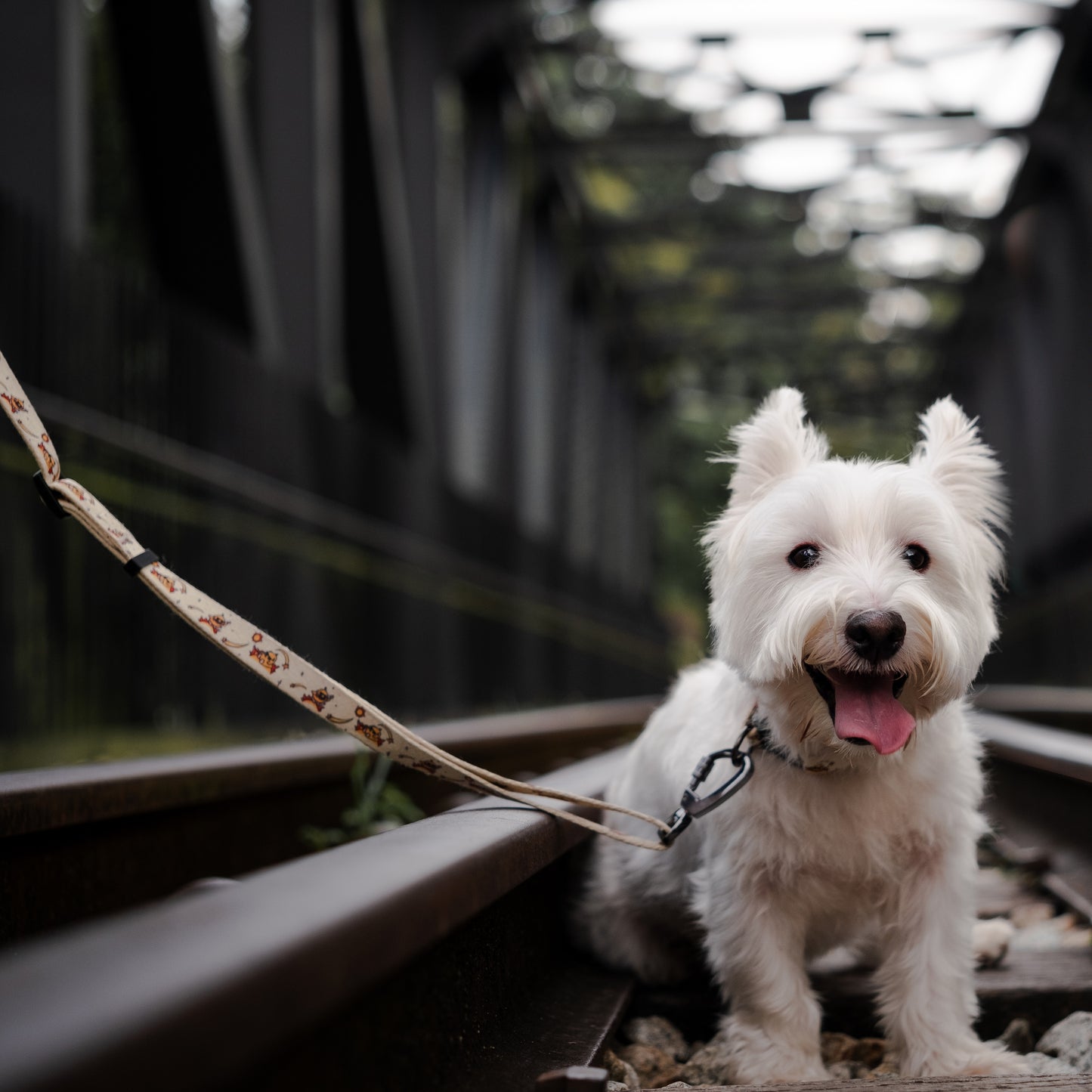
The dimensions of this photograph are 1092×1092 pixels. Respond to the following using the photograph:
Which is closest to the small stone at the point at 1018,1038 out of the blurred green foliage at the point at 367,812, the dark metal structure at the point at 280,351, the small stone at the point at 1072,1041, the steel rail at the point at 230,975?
A: the small stone at the point at 1072,1041

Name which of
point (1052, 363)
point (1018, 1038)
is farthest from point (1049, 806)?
point (1052, 363)

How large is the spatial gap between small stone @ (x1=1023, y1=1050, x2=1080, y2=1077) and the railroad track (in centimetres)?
27

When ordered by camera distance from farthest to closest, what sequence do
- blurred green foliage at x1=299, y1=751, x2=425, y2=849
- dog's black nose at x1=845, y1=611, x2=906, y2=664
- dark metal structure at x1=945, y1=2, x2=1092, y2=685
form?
1. dark metal structure at x1=945, y1=2, x2=1092, y2=685
2. blurred green foliage at x1=299, y1=751, x2=425, y2=849
3. dog's black nose at x1=845, y1=611, x2=906, y2=664

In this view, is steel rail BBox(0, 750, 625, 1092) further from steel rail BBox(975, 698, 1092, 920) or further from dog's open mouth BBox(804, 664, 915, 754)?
steel rail BBox(975, 698, 1092, 920)

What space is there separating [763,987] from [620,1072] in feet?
0.94

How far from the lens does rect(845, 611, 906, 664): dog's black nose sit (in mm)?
2094

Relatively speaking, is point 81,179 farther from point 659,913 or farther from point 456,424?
point 456,424

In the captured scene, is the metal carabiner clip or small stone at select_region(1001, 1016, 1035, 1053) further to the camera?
small stone at select_region(1001, 1016, 1035, 1053)

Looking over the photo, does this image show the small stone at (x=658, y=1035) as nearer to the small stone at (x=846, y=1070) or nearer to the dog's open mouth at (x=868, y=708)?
the small stone at (x=846, y=1070)

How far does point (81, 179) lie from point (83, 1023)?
5967 mm

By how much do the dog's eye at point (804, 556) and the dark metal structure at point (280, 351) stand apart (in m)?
3.90

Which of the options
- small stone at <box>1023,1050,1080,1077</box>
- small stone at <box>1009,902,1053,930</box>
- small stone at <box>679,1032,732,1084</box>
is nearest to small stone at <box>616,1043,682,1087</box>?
small stone at <box>679,1032,732,1084</box>


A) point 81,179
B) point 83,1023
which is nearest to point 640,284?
point 81,179

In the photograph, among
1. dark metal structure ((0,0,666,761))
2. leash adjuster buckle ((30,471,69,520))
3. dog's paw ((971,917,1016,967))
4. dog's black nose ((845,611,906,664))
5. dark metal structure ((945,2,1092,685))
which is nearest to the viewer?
leash adjuster buckle ((30,471,69,520))
